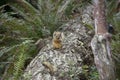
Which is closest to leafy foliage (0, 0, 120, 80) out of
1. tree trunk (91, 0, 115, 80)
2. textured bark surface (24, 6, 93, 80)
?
textured bark surface (24, 6, 93, 80)

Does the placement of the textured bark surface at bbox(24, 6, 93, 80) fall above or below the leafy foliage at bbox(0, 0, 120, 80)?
below

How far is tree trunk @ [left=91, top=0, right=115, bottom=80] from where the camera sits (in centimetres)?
363

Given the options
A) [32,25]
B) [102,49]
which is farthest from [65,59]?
[32,25]

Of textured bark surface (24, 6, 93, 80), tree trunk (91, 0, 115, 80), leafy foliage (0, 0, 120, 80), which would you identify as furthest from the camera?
leafy foliage (0, 0, 120, 80)

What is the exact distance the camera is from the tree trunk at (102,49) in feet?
11.9

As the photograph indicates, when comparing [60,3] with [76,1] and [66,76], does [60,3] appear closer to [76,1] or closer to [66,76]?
[76,1]

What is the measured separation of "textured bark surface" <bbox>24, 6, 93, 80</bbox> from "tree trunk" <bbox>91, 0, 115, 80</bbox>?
562mm

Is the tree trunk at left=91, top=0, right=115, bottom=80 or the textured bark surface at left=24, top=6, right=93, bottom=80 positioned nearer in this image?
the tree trunk at left=91, top=0, right=115, bottom=80

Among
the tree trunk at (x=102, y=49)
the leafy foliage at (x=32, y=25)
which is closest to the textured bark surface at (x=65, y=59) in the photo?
the leafy foliage at (x=32, y=25)

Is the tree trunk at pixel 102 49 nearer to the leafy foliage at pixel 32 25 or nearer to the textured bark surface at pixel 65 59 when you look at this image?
the textured bark surface at pixel 65 59

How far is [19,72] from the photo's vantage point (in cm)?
379

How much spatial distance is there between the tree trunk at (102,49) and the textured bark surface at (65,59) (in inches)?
22.1

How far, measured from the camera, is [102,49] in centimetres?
364

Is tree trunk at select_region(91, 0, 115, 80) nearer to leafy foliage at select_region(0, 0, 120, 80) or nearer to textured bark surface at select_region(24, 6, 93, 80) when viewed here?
textured bark surface at select_region(24, 6, 93, 80)
